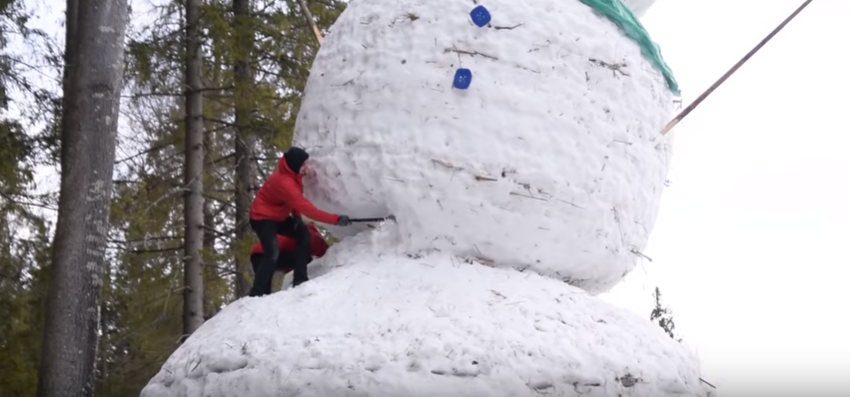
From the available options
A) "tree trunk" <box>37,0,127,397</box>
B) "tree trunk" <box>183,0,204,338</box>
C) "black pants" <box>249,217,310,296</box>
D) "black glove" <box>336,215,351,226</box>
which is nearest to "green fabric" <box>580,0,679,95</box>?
"black glove" <box>336,215,351,226</box>

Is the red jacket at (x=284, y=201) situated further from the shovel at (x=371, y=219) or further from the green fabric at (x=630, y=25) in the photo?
the green fabric at (x=630, y=25)

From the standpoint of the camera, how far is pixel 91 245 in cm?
738

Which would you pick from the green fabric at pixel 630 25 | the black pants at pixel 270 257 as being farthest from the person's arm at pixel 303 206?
the green fabric at pixel 630 25

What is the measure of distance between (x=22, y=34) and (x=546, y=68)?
23.0 feet

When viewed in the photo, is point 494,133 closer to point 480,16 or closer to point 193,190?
point 480,16

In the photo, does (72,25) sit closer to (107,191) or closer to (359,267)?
(107,191)

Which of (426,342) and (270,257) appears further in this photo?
(270,257)

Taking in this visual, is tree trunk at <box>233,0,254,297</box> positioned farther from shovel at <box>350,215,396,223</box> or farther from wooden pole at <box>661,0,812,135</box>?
wooden pole at <box>661,0,812,135</box>

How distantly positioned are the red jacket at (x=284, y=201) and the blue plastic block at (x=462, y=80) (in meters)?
0.92

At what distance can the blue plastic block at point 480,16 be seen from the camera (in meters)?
4.53

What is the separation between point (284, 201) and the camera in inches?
185

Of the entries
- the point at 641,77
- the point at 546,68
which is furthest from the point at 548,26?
the point at 641,77

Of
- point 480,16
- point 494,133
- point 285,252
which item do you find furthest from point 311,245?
point 480,16

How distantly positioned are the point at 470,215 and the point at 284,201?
103 centimetres
